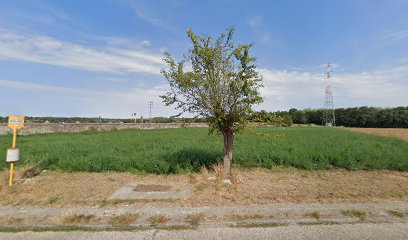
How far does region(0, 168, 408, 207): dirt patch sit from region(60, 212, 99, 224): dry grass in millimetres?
Answer: 650

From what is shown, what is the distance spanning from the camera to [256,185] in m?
6.46

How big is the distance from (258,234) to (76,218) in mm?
3594

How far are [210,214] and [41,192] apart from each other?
4897 millimetres

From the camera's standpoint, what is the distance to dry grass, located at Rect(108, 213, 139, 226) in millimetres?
4309

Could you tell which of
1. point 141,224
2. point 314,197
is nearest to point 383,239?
point 314,197

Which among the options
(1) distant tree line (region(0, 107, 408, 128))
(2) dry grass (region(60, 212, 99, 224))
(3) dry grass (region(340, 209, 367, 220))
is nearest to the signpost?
(2) dry grass (region(60, 212, 99, 224))

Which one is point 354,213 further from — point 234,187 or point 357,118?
point 357,118

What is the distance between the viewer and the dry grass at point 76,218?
4.37 metres

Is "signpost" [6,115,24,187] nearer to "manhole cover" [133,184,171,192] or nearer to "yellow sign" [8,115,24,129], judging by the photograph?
"yellow sign" [8,115,24,129]

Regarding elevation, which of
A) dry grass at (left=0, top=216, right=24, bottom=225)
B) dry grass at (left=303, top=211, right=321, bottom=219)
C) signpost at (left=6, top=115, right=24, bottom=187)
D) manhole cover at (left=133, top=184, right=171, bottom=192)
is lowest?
dry grass at (left=0, top=216, right=24, bottom=225)

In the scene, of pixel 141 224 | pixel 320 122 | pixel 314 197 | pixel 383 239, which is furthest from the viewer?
pixel 320 122

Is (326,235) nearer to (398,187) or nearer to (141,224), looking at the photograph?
(141,224)

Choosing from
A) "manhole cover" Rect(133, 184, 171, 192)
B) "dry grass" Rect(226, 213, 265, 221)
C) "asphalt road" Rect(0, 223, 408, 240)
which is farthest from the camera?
"manhole cover" Rect(133, 184, 171, 192)

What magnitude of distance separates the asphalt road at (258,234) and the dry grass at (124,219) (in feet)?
1.11
